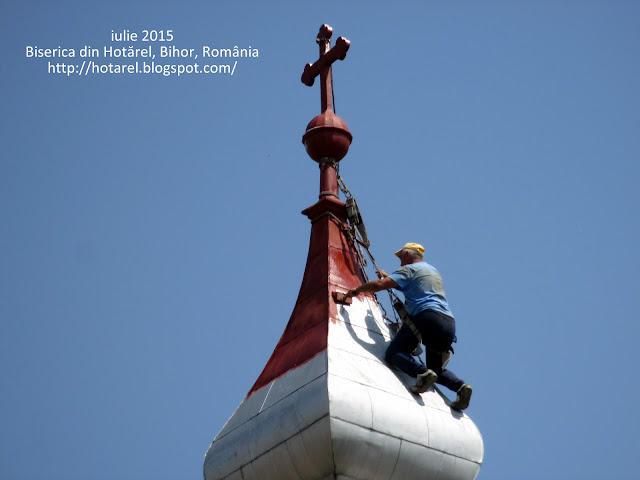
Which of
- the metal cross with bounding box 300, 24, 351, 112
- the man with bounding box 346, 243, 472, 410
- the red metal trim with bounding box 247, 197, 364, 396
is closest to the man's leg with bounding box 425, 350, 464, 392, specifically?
the man with bounding box 346, 243, 472, 410

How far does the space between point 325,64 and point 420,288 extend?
5.23 m

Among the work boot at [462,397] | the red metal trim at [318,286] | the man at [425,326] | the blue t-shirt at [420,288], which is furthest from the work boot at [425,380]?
the red metal trim at [318,286]

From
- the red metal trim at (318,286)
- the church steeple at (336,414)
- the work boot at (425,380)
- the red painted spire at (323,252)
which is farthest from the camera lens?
the red painted spire at (323,252)

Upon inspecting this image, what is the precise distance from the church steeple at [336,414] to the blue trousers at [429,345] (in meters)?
0.17

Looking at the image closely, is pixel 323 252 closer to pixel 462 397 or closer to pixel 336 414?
pixel 462 397

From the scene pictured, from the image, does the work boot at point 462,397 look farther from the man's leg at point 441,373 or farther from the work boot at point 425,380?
the work boot at point 425,380

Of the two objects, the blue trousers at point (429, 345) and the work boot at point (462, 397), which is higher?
the blue trousers at point (429, 345)

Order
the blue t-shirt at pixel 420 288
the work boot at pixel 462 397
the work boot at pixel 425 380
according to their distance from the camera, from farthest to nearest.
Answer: the blue t-shirt at pixel 420 288 < the work boot at pixel 462 397 < the work boot at pixel 425 380

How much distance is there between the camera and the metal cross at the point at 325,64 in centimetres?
2153

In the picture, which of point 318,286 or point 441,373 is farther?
point 318,286

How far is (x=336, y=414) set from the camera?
1659cm

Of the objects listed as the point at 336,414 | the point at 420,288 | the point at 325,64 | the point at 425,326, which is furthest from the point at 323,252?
the point at 325,64

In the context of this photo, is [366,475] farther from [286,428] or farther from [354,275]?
[354,275]

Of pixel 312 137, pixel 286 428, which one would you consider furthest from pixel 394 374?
pixel 312 137
